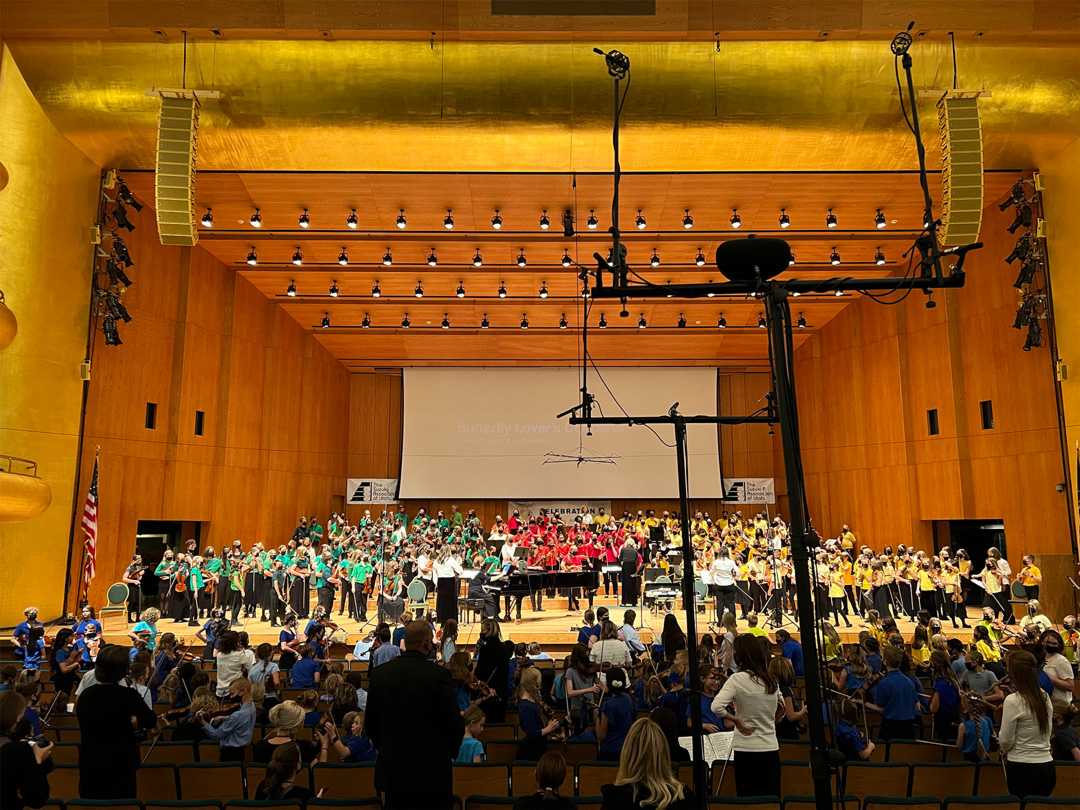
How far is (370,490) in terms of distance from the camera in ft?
86.7

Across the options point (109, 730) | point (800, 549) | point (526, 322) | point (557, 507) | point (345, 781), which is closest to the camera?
point (800, 549)

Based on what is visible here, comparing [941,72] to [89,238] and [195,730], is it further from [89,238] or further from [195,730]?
[89,238]

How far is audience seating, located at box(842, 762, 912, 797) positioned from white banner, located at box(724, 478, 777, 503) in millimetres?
22258

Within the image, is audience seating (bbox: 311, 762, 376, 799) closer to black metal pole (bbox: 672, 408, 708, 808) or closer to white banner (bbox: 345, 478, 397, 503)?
black metal pole (bbox: 672, 408, 708, 808)

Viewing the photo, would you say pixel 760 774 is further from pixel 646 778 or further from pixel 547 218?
pixel 547 218

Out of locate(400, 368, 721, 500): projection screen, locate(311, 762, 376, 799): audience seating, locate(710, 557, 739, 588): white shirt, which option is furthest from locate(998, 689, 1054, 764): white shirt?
locate(400, 368, 721, 500): projection screen

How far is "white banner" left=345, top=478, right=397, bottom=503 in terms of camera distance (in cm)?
2633

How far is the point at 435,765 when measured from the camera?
11.4 ft

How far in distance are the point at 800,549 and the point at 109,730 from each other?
11.8 ft

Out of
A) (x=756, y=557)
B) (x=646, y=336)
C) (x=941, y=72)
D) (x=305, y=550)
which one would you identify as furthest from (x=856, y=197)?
(x=305, y=550)

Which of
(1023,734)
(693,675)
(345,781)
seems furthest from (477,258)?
(1023,734)

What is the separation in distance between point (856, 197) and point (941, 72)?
13.1 ft

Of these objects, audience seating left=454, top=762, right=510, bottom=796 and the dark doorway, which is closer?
audience seating left=454, top=762, right=510, bottom=796

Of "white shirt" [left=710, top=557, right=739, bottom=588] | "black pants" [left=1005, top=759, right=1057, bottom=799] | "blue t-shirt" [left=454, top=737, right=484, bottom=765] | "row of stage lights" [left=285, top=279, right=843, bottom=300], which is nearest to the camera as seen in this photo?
"black pants" [left=1005, top=759, right=1057, bottom=799]
